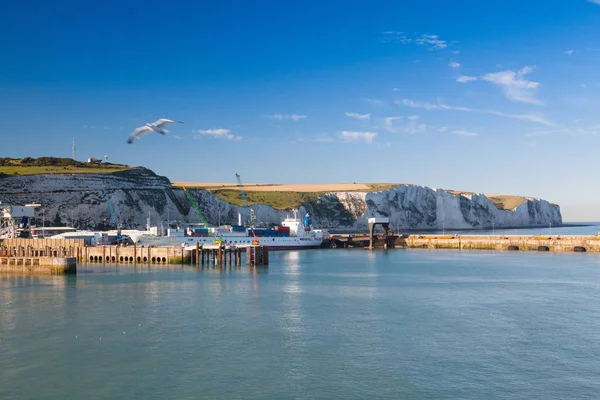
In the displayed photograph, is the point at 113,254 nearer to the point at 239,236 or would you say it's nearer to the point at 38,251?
the point at 38,251

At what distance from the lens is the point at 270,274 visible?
204 ft

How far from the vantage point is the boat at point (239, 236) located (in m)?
94.2

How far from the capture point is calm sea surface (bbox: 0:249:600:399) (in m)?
22.9

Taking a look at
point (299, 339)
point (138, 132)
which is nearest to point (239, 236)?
point (138, 132)

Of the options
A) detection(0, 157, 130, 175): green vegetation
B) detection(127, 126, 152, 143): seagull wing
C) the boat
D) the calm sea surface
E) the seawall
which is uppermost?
detection(0, 157, 130, 175): green vegetation

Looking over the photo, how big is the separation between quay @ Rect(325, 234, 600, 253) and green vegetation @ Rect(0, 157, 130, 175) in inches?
2607

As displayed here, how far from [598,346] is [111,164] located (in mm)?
149999

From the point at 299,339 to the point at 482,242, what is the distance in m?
82.3

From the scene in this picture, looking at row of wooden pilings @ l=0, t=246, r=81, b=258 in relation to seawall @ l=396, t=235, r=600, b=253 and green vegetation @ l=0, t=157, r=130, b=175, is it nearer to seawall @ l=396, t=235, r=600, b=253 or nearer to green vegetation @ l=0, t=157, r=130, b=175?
green vegetation @ l=0, t=157, r=130, b=175

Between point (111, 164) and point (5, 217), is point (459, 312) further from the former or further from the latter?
point (111, 164)

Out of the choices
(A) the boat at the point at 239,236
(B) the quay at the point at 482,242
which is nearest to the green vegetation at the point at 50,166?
(A) the boat at the point at 239,236

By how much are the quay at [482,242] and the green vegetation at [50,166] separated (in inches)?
2607

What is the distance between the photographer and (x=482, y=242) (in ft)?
347

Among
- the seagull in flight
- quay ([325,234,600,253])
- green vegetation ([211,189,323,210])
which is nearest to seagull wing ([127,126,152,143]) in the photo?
the seagull in flight
